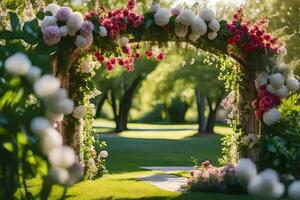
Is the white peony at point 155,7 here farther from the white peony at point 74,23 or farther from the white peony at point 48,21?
the white peony at point 48,21

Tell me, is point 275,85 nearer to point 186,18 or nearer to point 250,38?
point 250,38

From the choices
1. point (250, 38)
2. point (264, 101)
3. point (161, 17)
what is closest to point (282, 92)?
point (264, 101)

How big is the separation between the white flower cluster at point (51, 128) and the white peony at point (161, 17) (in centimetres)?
664

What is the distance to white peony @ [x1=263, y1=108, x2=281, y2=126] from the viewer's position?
9930 millimetres

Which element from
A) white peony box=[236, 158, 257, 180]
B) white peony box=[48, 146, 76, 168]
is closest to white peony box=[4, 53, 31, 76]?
white peony box=[48, 146, 76, 168]

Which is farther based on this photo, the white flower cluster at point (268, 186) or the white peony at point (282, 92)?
the white peony at point (282, 92)

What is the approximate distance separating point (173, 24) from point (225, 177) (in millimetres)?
2888

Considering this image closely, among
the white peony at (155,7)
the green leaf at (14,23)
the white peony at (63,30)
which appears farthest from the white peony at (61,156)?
the white peony at (155,7)

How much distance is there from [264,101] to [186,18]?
2.02m

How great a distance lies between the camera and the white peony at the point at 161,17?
387 inches

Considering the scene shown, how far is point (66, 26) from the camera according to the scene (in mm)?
9344

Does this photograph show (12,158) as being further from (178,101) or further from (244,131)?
(178,101)

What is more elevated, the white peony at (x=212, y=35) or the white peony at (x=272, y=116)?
the white peony at (x=212, y=35)

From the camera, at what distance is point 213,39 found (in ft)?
33.7
